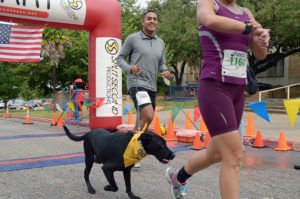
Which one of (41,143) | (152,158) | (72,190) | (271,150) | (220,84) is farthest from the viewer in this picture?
(41,143)

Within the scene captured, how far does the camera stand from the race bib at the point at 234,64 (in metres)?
2.22

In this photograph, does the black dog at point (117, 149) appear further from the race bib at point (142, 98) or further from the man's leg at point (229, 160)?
the race bib at point (142, 98)

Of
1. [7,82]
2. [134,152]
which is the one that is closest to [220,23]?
[134,152]

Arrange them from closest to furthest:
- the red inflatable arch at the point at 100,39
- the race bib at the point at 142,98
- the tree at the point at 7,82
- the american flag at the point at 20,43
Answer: the race bib at the point at 142,98 → the red inflatable arch at the point at 100,39 → the american flag at the point at 20,43 → the tree at the point at 7,82

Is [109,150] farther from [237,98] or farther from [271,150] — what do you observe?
[271,150]

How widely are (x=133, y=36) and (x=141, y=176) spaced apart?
190cm

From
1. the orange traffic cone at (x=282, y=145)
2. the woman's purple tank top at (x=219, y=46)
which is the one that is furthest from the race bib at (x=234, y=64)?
the orange traffic cone at (x=282, y=145)

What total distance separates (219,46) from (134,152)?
1.17 metres

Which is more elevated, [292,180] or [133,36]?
[133,36]

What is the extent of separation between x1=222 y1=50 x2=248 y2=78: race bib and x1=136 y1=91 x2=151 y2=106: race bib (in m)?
1.82

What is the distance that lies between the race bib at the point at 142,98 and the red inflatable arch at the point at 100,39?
197 inches

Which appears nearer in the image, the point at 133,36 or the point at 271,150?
the point at 133,36

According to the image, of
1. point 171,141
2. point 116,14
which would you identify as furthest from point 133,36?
point 116,14

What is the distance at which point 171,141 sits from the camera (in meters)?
7.20
